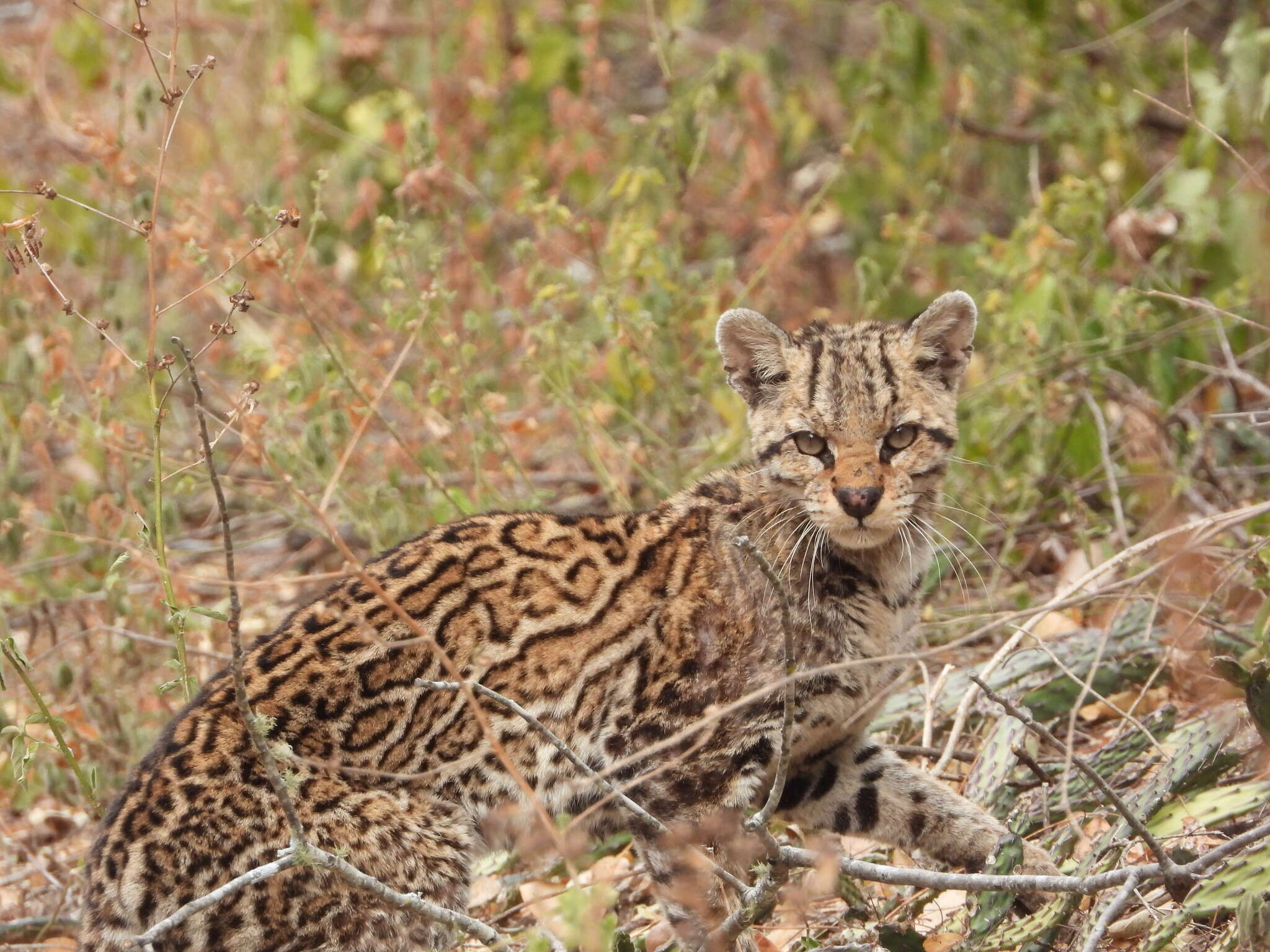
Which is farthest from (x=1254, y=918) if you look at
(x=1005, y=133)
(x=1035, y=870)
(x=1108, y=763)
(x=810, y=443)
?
(x=1005, y=133)

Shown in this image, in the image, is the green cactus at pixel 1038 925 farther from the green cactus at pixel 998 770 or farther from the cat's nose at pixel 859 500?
the cat's nose at pixel 859 500

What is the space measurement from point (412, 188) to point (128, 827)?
362 cm

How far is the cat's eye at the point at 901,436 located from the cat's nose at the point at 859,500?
0.30 metres

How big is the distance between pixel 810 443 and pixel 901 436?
336mm

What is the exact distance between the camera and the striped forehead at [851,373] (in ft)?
18.4

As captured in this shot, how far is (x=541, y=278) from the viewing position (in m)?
8.70

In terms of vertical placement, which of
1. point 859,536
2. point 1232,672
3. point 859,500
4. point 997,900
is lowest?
point 997,900

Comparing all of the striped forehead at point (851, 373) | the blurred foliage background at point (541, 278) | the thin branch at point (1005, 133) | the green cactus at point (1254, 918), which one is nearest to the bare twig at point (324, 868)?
the blurred foliage background at point (541, 278)

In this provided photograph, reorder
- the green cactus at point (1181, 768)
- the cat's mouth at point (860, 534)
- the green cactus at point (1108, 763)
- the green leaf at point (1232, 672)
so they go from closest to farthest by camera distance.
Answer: the green leaf at point (1232, 672), the green cactus at point (1181, 768), the cat's mouth at point (860, 534), the green cactus at point (1108, 763)

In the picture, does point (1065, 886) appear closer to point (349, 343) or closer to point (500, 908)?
point (500, 908)

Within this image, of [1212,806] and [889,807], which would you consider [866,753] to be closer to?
[889,807]

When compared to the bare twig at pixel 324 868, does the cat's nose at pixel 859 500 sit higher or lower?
higher

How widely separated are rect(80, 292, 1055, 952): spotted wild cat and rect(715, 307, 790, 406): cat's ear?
11 millimetres

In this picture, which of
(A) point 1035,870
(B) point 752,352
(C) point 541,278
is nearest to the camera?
(A) point 1035,870
